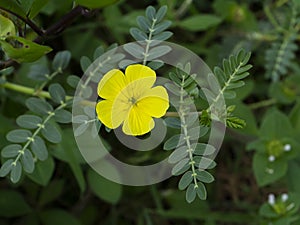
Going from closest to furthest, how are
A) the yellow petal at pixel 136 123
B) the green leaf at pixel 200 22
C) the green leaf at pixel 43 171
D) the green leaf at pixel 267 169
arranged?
1. the yellow petal at pixel 136 123
2. the green leaf at pixel 43 171
3. the green leaf at pixel 267 169
4. the green leaf at pixel 200 22

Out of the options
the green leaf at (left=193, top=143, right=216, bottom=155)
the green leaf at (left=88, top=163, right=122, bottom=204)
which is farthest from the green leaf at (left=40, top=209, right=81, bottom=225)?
the green leaf at (left=193, top=143, right=216, bottom=155)

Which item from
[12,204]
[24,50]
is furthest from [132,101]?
[12,204]

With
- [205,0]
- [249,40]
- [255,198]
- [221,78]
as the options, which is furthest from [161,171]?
[221,78]

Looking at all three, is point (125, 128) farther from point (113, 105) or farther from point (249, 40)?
point (249, 40)

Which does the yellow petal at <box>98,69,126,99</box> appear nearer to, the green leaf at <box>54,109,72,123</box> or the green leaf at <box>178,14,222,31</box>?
the green leaf at <box>54,109,72,123</box>

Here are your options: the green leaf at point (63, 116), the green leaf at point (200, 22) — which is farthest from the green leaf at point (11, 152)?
the green leaf at point (200, 22)

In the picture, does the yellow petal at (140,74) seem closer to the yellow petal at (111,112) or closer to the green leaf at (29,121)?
the yellow petal at (111,112)
